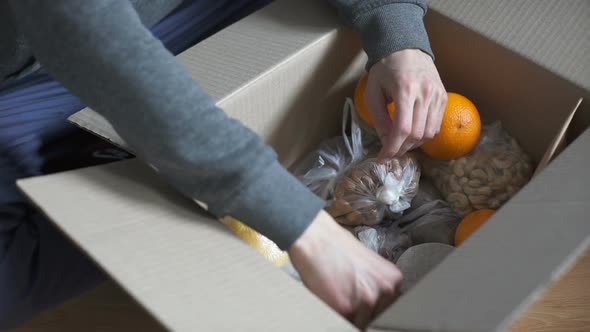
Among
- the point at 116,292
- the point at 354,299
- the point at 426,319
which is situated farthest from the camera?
the point at 116,292

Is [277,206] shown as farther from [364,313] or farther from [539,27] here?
[539,27]

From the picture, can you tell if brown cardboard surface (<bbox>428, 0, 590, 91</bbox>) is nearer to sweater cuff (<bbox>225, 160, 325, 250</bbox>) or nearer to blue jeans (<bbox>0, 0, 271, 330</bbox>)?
sweater cuff (<bbox>225, 160, 325, 250</bbox>)

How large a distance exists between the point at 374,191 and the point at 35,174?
405mm

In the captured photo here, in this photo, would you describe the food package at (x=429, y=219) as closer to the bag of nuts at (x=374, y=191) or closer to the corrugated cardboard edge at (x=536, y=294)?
the bag of nuts at (x=374, y=191)

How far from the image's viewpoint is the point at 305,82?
796mm

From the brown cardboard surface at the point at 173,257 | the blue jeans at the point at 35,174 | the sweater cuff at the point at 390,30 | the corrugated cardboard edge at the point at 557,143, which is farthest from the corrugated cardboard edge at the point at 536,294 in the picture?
the blue jeans at the point at 35,174

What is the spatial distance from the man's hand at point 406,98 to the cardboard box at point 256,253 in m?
0.08

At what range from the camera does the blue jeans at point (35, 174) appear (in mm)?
708

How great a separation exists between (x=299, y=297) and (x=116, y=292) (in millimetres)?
673

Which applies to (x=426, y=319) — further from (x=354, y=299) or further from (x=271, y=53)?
(x=271, y=53)

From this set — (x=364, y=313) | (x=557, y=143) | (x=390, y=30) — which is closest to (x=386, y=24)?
(x=390, y=30)

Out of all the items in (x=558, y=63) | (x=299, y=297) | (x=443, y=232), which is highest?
(x=558, y=63)

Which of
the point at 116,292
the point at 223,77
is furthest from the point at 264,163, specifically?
the point at 116,292

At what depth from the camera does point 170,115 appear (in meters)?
0.56
